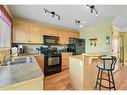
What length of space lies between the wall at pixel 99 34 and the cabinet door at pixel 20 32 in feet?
10.6

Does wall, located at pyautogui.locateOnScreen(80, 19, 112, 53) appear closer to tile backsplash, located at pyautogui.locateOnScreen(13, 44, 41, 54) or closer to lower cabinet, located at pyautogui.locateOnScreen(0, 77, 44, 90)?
tile backsplash, located at pyautogui.locateOnScreen(13, 44, 41, 54)

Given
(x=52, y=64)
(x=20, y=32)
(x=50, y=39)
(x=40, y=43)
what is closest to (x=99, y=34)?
(x=50, y=39)

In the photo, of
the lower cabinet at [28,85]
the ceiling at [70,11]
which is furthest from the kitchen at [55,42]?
the lower cabinet at [28,85]

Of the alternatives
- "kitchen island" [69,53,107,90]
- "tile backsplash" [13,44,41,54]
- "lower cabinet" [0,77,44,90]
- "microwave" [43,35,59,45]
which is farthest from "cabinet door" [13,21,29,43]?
"lower cabinet" [0,77,44,90]

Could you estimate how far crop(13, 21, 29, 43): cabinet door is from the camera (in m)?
4.05

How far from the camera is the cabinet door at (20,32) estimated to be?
4051mm

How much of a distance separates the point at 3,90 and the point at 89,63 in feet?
6.61

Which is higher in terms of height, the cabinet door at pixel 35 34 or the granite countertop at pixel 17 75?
the cabinet door at pixel 35 34

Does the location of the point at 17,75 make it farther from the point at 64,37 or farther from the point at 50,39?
the point at 64,37

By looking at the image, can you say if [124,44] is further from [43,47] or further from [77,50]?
[43,47]

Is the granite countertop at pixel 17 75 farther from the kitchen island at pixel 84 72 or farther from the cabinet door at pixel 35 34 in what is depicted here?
the cabinet door at pixel 35 34

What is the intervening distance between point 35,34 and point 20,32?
2.02 ft

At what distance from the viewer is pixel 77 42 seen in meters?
6.05

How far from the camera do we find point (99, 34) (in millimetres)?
5441
